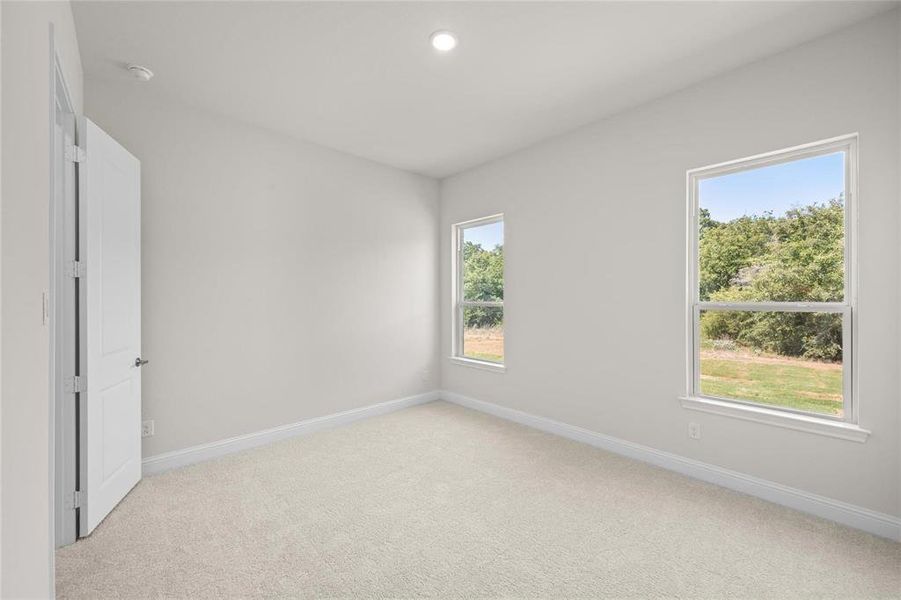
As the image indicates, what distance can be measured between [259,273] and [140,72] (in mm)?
1552

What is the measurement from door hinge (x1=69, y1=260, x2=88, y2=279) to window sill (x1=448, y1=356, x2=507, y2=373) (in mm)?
3374

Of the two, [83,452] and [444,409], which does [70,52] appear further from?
[444,409]

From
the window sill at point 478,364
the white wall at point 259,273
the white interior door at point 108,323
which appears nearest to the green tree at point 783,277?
the window sill at point 478,364

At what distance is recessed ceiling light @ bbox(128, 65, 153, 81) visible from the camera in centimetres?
258

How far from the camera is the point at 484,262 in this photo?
4.68m

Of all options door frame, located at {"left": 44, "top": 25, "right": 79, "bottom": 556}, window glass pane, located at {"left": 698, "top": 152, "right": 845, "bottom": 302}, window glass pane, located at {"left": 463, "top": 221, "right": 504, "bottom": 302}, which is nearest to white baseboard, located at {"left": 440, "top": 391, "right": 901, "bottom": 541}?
window glass pane, located at {"left": 698, "top": 152, "right": 845, "bottom": 302}

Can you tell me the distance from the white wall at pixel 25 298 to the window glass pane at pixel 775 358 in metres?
3.48

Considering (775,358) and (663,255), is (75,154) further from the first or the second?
(775,358)

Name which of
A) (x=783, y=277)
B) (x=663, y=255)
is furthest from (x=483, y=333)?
(x=783, y=277)

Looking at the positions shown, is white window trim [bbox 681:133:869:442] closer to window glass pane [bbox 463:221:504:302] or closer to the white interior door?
window glass pane [bbox 463:221:504:302]

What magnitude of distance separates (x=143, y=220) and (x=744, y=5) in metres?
3.90

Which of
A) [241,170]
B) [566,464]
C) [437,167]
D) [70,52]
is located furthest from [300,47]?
[566,464]

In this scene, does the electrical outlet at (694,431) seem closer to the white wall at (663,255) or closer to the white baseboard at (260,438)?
the white wall at (663,255)

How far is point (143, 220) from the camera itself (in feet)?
9.62
